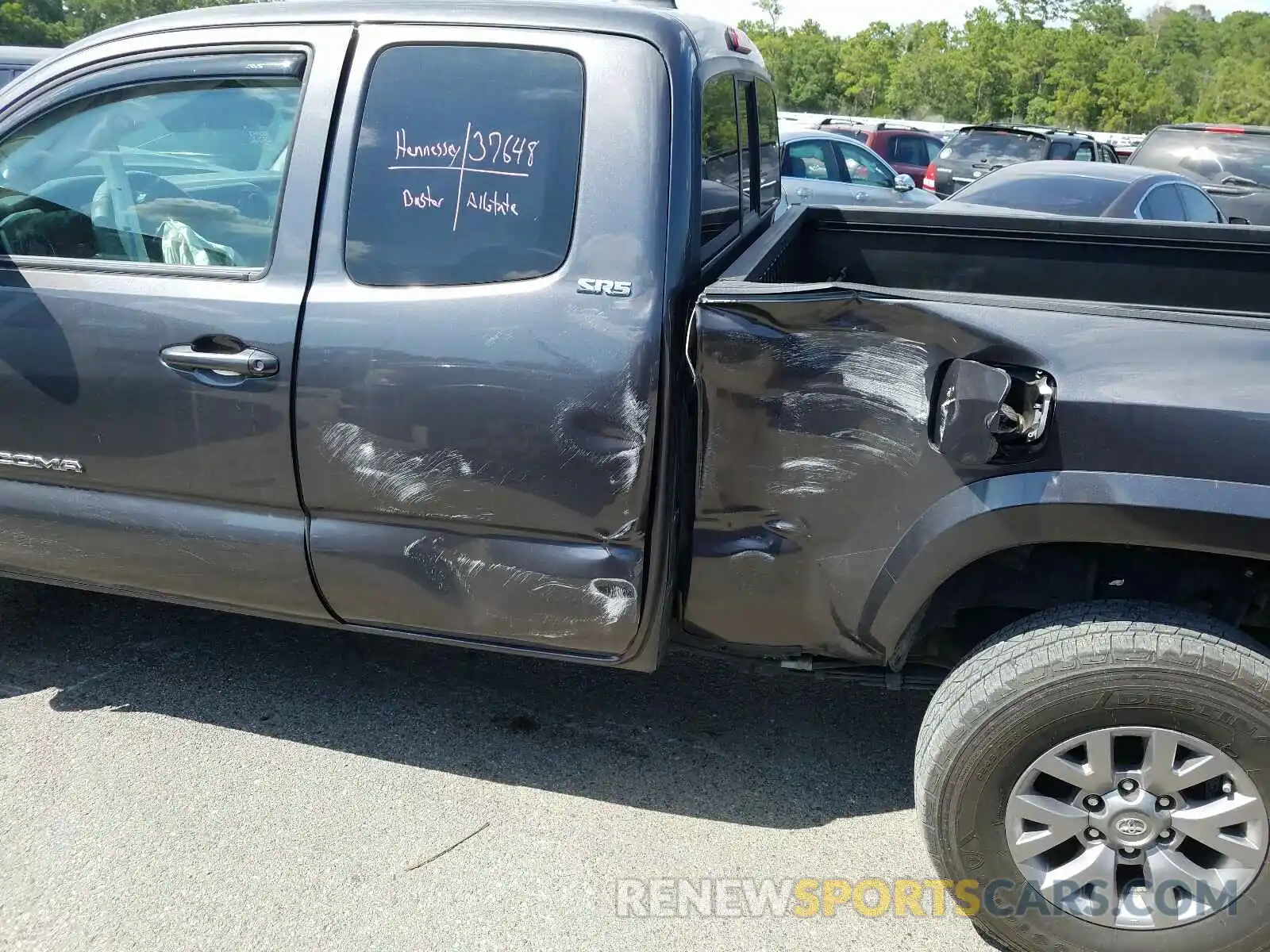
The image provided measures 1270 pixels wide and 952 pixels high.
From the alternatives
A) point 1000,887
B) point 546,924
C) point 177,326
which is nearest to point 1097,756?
point 1000,887

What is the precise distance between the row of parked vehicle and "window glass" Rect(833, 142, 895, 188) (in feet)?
0.04

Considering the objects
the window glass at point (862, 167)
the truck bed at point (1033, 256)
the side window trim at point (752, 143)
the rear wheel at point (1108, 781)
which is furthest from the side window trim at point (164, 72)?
the window glass at point (862, 167)

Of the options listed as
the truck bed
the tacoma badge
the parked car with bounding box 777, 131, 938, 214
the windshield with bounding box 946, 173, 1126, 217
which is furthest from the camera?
the parked car with bounding box 777, 131, 938, 214

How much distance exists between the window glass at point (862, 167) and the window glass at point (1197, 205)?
408 cm

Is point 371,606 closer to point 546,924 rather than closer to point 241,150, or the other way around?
point 546,924

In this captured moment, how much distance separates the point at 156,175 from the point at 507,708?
1.84 metres

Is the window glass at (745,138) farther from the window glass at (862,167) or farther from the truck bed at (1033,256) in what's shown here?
the window glass at (862,167)

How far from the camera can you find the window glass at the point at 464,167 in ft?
8.24

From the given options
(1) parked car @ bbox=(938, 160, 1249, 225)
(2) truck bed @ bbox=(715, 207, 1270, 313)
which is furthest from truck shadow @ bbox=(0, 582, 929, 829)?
(1) parked car @ bbox=(938, 160, 1249, 225)

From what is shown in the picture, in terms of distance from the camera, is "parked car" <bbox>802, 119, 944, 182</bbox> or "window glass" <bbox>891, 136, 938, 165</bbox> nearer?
Answer: "parked car" <bbox>802, 119, 944, 182</bbox>

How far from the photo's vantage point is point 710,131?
2.77 meters

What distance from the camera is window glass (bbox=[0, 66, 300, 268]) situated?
2.74 metres

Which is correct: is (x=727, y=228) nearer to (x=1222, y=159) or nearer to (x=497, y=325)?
(x=497, y=325)

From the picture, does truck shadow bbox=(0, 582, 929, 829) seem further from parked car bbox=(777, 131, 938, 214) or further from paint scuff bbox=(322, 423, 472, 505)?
parked car bbox=(777, 131, 938, 214)
